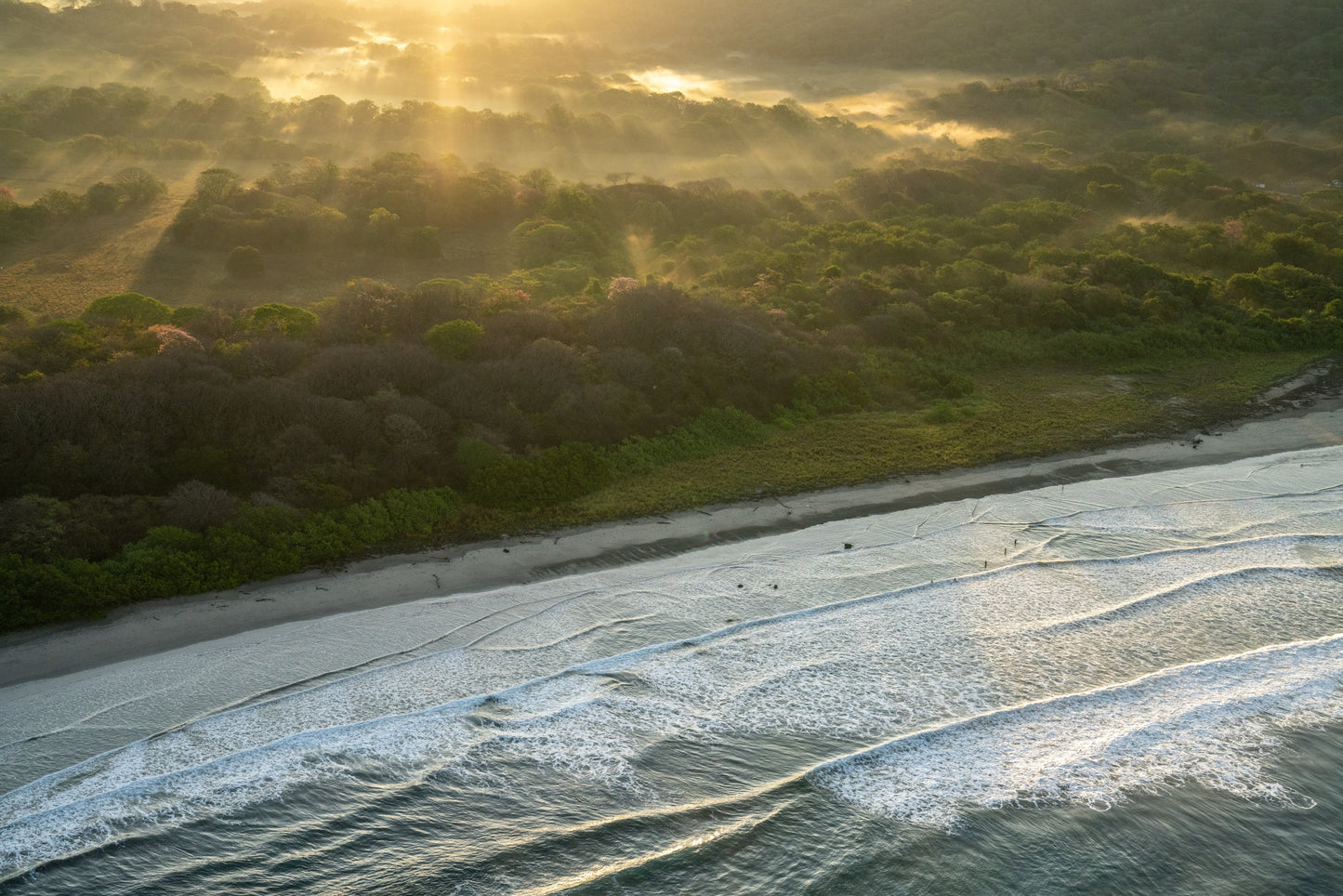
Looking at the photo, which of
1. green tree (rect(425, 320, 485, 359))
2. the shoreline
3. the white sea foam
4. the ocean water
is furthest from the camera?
green tree (rect(425, 320, 485, 359))

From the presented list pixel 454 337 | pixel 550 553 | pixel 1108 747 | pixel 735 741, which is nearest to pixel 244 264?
pixel 454 337

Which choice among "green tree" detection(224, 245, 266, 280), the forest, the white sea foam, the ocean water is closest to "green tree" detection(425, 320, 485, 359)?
the forest

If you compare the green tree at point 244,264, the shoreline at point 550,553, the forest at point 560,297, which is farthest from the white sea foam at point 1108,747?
the green tree at point 244,264

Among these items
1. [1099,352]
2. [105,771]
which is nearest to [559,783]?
[105,771]

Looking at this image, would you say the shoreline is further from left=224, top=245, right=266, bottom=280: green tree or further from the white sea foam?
left=224, top=245, right=266, bottom=280: green tree

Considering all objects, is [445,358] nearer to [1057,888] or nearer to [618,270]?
[618,270]

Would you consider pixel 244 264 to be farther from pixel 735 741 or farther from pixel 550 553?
pixel 735 741

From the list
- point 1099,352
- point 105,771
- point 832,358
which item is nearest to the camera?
point 105,771
